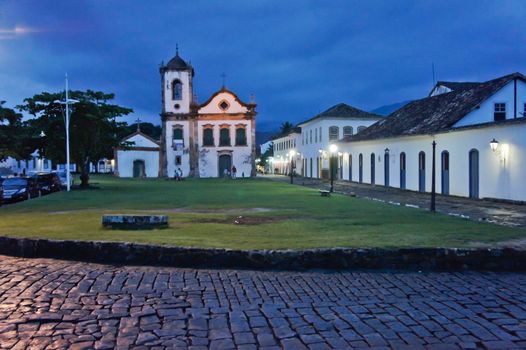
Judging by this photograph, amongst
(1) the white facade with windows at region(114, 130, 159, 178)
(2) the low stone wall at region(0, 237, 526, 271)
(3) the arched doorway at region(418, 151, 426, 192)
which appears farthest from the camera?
(1) the white facade with windows at region(114, 130, 159, 178)

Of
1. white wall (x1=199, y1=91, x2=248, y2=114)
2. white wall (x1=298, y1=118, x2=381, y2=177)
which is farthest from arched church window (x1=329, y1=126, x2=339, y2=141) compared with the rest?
white wall (x1=199, y1=91, x2=248, y2=114)

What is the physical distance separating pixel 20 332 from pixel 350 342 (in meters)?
3.03

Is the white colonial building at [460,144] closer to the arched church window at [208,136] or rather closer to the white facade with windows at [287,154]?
the white facade with windows at [287,154]

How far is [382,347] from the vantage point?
175 inches

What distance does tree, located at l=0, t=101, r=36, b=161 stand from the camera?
33.2 metres

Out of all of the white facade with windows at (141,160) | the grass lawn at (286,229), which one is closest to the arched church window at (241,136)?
the white facade with windows at (141,160)

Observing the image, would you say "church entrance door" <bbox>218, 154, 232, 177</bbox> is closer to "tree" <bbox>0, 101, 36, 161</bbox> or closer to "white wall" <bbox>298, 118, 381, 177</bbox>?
"white wall" <bbox>298, 118, 381, 177</bbox>

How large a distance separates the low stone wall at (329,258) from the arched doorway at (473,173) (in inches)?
631

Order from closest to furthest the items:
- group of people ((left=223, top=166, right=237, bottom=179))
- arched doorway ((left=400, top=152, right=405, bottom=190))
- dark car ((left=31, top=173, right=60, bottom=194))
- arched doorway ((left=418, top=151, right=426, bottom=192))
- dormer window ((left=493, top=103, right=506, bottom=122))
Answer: dormer window ((left=493, top=103, right=506, bottom=122)) < arched doorway ((left=418, top=151, right=426, bottom=192)) < dark car ((left=31, top=173, right=60, bottom=194)) < arched doorway ((left=400, top=152, right=405, bottom=190)) < group of people ((left=223, top=166, right=237, bottom=179))

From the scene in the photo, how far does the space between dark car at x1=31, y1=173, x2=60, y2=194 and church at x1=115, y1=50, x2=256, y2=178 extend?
80.8 feet

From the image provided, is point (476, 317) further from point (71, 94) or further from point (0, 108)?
point (0, 108)

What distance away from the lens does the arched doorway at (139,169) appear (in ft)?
196

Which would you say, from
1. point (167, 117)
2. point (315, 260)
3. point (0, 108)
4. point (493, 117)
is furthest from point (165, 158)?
point (315, 260)

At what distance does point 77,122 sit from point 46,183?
470 centimetres
